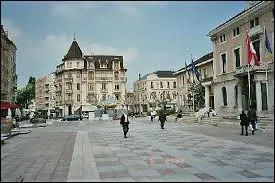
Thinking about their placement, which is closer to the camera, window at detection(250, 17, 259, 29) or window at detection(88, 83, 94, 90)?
window at detection(250, 17, 259, 29)

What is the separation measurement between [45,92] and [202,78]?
288ft

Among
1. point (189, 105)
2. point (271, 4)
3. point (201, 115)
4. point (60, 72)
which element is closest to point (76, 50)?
point (60, 72)

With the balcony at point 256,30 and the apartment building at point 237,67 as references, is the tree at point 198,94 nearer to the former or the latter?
the apartment building at point 237,67

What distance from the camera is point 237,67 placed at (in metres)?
38.7

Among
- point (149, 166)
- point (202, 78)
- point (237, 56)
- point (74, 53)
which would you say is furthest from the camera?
point (74, 53)

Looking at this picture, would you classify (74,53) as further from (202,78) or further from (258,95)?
(258,95)

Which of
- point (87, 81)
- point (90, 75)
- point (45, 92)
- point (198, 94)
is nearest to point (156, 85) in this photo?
point (90, 75)

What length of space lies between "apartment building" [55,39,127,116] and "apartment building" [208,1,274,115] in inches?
2220

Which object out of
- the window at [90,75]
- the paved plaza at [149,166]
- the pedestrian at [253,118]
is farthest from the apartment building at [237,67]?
the window at [90,75]

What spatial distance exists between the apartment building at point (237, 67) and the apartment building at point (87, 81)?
185 ft

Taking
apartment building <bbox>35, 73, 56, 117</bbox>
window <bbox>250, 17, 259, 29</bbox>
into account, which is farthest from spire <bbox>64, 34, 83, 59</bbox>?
window <bbox>250, 17, 259, 29</bbox>

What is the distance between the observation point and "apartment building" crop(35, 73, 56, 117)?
5089 inches

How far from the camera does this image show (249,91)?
36406 mm

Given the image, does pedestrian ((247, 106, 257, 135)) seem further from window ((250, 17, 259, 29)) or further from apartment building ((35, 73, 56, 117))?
apartment building ((35, 73, 56, 117))
